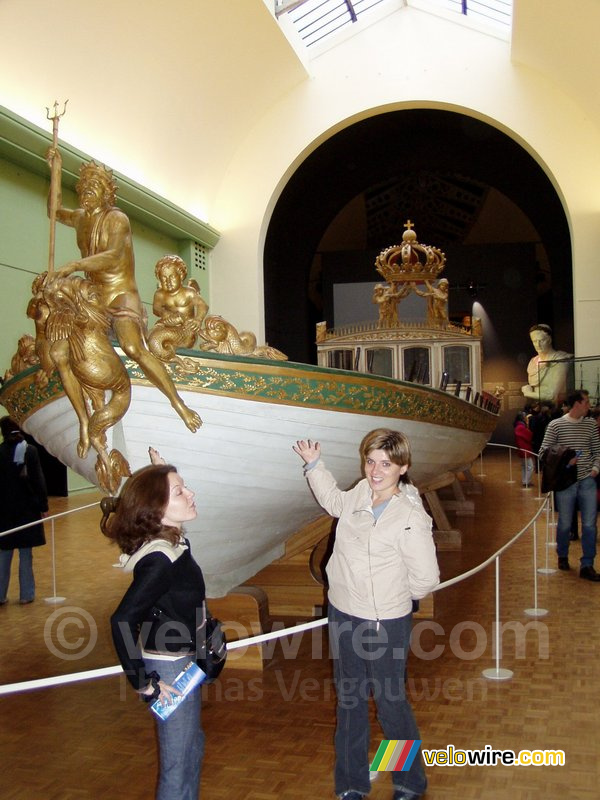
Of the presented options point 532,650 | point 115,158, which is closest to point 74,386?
point 532,650

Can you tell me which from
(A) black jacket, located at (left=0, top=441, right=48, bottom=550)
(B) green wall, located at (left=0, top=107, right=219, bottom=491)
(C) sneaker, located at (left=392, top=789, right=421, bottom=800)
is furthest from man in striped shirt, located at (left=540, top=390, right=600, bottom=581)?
(B) green wall, located at (left=0, top=107, right=219, bottom=491)

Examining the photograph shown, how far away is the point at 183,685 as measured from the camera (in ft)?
6.57

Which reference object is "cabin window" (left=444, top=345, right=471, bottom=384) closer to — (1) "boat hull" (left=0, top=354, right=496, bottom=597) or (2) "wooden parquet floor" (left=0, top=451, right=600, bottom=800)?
(2) "wooden parquet floor" (left=0, top=451, right=600, bottom=800)

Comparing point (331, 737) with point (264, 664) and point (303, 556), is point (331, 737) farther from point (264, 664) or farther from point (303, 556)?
point (303, 556)

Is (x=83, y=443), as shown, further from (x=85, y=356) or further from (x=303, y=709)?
(x=303, y=709)

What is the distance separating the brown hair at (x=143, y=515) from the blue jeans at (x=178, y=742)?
0.30m

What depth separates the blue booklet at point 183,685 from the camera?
1.96 meters

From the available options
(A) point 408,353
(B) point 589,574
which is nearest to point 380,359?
(A) point 408,353

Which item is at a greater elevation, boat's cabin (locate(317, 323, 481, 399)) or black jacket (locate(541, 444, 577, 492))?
boat's cabin (locate(317, 323, 481, 399))

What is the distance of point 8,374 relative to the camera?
13.8 feet

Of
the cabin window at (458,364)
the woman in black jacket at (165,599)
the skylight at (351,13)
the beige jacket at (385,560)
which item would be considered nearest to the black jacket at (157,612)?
the woman in black jacket at (165,599)

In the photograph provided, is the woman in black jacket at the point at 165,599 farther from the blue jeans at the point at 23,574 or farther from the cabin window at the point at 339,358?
the cabin window at the point at 339,358

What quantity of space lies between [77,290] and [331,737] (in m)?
2.08

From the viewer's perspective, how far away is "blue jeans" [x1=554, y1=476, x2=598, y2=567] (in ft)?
17.8
